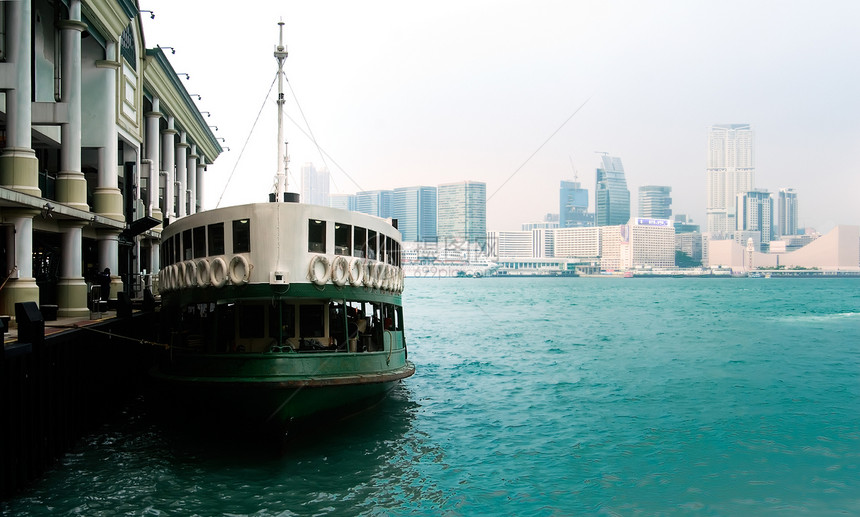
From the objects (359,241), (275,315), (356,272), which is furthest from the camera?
(359,241)

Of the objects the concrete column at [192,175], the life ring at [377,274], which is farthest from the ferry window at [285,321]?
the concrete column at [192,175]

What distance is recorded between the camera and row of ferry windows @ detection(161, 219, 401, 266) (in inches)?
672

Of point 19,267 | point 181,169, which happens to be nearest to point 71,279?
point 19,267

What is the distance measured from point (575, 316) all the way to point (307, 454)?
6399cm

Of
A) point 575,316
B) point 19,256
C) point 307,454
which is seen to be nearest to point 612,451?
point 307,454

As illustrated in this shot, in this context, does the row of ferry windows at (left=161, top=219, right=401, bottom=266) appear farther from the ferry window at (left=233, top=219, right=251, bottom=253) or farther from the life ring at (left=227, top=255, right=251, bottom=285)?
the life ring at (left=227, top=255, right=251, bottom=285)

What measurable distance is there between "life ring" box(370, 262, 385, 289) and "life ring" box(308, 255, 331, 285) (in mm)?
2042

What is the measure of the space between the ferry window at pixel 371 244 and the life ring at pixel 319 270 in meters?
2.29

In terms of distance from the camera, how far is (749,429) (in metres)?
21.0

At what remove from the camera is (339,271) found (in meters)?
17.2

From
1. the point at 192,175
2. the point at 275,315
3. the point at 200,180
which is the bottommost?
the point at 275,315

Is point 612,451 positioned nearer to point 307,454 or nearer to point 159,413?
point 307,454

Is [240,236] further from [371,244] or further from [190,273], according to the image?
[371,244]

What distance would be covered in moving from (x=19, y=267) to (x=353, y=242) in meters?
9.60
